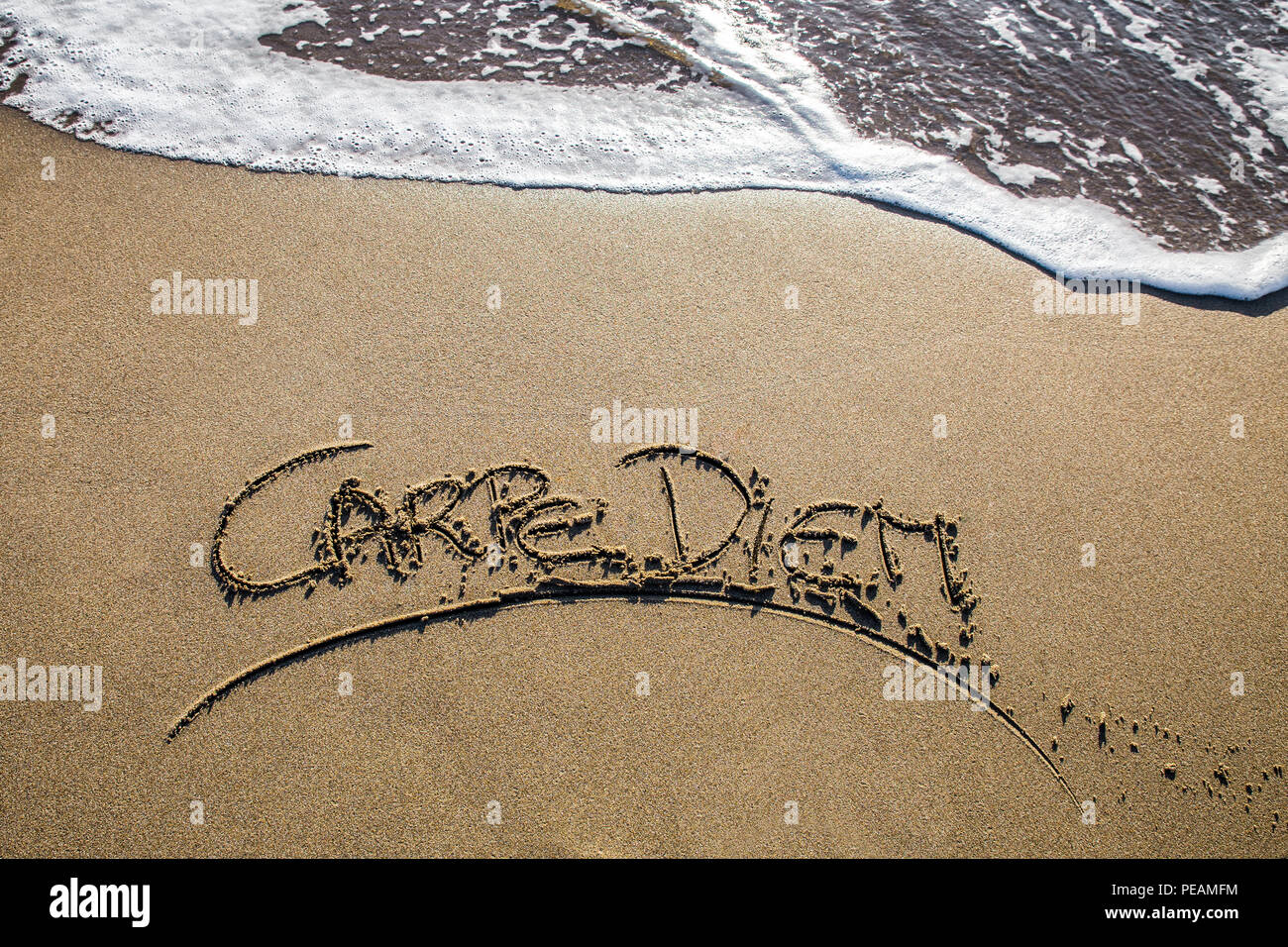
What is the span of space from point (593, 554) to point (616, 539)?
0.14m

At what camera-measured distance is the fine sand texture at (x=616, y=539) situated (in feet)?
10.7

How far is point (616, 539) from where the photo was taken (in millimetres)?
3896

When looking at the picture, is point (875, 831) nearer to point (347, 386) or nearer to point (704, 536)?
point (704, 536)

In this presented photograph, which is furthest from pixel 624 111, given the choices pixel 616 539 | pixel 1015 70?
pixel 616 539

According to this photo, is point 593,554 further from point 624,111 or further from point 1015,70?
point 1015,70

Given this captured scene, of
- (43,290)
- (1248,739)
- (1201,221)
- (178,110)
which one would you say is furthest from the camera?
(178,110)

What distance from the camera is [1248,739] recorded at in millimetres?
3430

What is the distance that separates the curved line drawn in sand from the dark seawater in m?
3.17

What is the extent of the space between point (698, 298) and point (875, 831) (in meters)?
2.97

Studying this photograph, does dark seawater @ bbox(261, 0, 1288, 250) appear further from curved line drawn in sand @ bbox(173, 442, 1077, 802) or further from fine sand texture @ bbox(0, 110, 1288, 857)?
curved line drawn in sand @ bbox(173, 442, 1077, 802)

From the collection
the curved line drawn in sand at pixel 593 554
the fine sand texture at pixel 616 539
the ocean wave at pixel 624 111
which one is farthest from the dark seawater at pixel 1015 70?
the curved line drawn in sand at pixel 593 554

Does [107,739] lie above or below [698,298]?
below

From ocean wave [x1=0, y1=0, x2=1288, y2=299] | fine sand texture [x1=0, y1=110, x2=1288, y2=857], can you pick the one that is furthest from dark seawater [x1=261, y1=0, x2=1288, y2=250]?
fine sand texture [x1=0, y1=110, x2=1288, y2=857]

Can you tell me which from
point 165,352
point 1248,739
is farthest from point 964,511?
point 165,352
